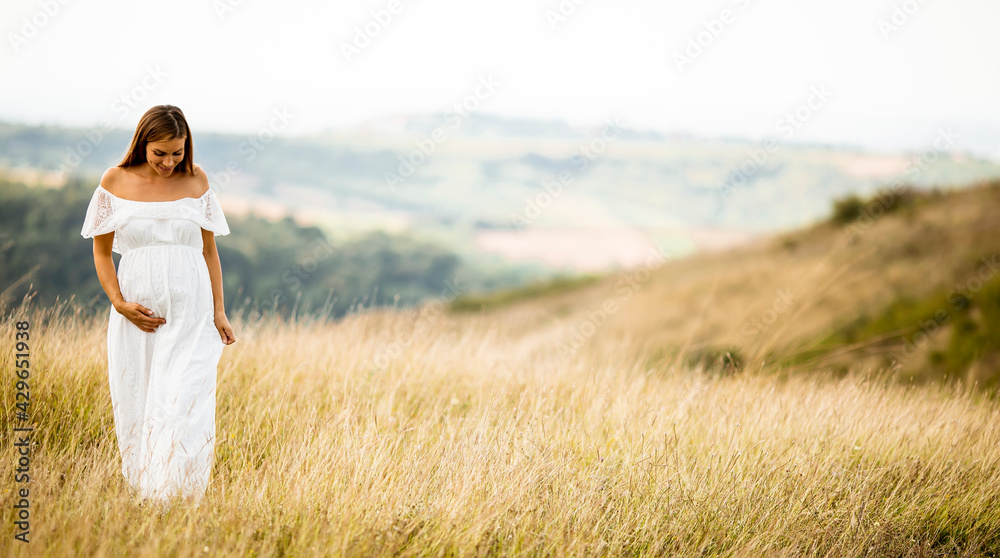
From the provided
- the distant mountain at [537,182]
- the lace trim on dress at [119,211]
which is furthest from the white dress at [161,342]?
the distant mountain at [537,182]

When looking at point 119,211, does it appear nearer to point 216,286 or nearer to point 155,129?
point 155,129

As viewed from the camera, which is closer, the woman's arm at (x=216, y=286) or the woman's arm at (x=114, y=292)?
the woman's arm at (x=114, y=292)

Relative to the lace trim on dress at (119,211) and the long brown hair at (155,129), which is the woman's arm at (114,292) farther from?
the long brown hair at (155,129)

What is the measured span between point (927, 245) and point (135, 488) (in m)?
20.0

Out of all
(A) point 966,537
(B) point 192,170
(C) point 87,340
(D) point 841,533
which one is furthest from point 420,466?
(A) point 966,537

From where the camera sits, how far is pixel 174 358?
271 cm

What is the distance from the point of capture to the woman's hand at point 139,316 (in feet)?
8.68

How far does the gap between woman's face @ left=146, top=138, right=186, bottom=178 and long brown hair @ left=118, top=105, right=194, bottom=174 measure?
2 centimetres

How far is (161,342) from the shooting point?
2.72 metres

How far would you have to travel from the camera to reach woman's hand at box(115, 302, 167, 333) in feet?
8.68

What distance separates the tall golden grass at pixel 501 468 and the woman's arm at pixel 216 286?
2.10 ft

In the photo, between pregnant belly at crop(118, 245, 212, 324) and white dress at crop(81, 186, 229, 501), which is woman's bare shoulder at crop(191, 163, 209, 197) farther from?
pregnant belly at crop(118, 245, 212, 324)

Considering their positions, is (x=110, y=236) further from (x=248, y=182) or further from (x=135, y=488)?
(x=248, y=182)

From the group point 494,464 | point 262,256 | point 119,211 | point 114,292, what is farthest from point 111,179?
point 262,256
